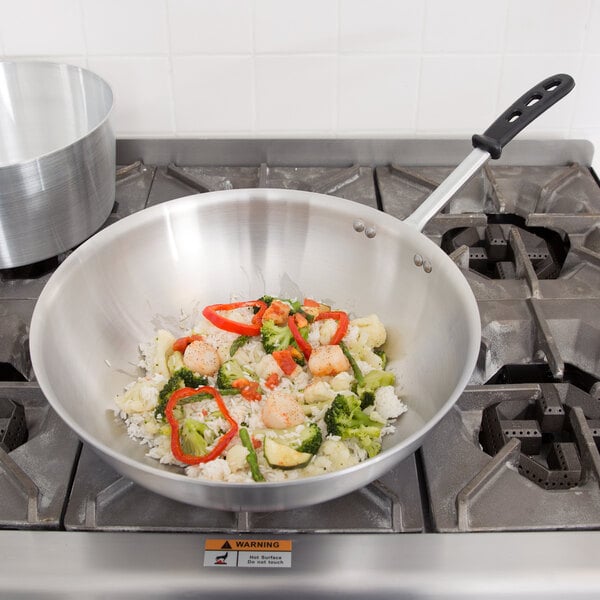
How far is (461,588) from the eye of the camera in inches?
29.4

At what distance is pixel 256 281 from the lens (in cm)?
111

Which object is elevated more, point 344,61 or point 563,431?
point 344,61

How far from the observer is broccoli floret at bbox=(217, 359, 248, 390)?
0.92 metres

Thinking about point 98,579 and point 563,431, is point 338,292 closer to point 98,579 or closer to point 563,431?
point 563,431

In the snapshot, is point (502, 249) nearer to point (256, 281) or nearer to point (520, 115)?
point (520, 115)

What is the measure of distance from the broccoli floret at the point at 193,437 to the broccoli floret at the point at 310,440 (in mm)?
104

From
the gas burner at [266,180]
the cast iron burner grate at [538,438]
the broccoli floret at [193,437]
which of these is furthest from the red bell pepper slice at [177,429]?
the gas burner at [266,180]

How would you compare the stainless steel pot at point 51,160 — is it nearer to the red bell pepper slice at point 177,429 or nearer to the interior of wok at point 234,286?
the interior of wok at point 234,286

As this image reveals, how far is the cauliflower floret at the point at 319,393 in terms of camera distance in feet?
2.93

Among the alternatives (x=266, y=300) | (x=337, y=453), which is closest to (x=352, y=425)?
(x=337, y=453)

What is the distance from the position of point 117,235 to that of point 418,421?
473mm

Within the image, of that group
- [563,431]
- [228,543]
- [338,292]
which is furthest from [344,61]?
[228,543]

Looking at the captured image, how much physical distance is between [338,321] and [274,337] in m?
0.09

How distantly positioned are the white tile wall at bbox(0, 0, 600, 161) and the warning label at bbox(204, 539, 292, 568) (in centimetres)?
75
